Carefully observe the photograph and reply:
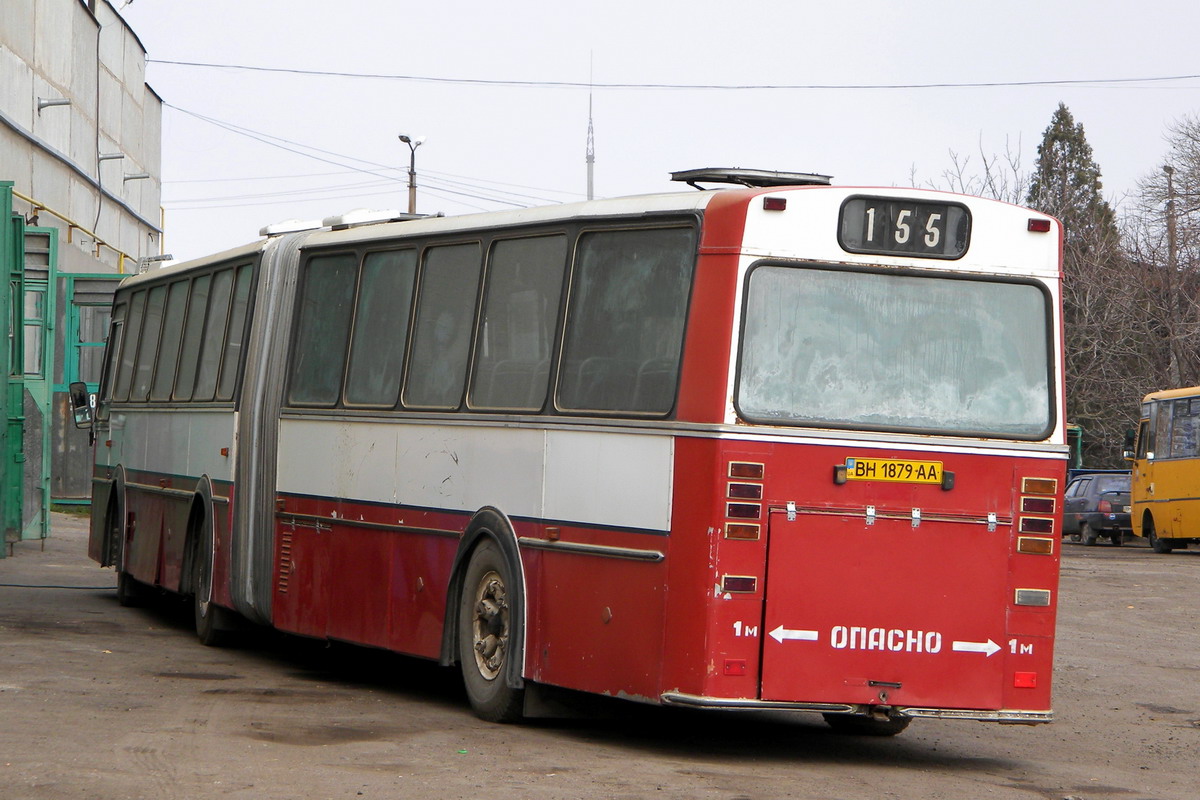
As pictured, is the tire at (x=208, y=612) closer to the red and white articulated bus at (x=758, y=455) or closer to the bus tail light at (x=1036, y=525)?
the red and white articulated bus at (x=758, y=455)

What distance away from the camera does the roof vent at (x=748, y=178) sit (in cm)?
1005

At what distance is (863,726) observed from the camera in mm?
10922

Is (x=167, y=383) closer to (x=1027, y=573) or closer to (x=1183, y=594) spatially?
(x=1027, y=573)

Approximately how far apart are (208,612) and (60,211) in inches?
1023

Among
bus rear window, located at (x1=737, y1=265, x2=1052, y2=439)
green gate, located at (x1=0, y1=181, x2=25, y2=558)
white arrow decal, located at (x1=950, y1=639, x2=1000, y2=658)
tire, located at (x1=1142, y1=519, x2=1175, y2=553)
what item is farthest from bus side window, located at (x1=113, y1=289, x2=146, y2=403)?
tire, located at (x1=1142, y1=519, x2=1175, y2=553)

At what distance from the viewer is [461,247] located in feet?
36.8

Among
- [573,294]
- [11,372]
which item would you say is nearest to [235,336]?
[573,294]

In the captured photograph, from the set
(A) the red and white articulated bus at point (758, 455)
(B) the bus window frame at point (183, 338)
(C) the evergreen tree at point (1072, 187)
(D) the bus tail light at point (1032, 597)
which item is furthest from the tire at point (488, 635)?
(C) the evergreen tree at point (1072, 187)

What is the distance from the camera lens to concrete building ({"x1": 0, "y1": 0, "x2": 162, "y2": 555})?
22422 millimetres

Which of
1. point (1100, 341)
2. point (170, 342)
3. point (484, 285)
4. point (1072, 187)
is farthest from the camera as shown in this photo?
point (1072, 187)

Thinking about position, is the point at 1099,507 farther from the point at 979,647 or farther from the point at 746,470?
the point at 746,470

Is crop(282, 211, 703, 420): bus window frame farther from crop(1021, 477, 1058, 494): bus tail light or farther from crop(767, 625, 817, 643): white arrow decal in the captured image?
crop(1021, 477, 1058, 494): bus tail light

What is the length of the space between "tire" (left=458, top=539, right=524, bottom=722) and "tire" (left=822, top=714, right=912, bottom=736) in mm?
1894

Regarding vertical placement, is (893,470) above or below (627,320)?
below
